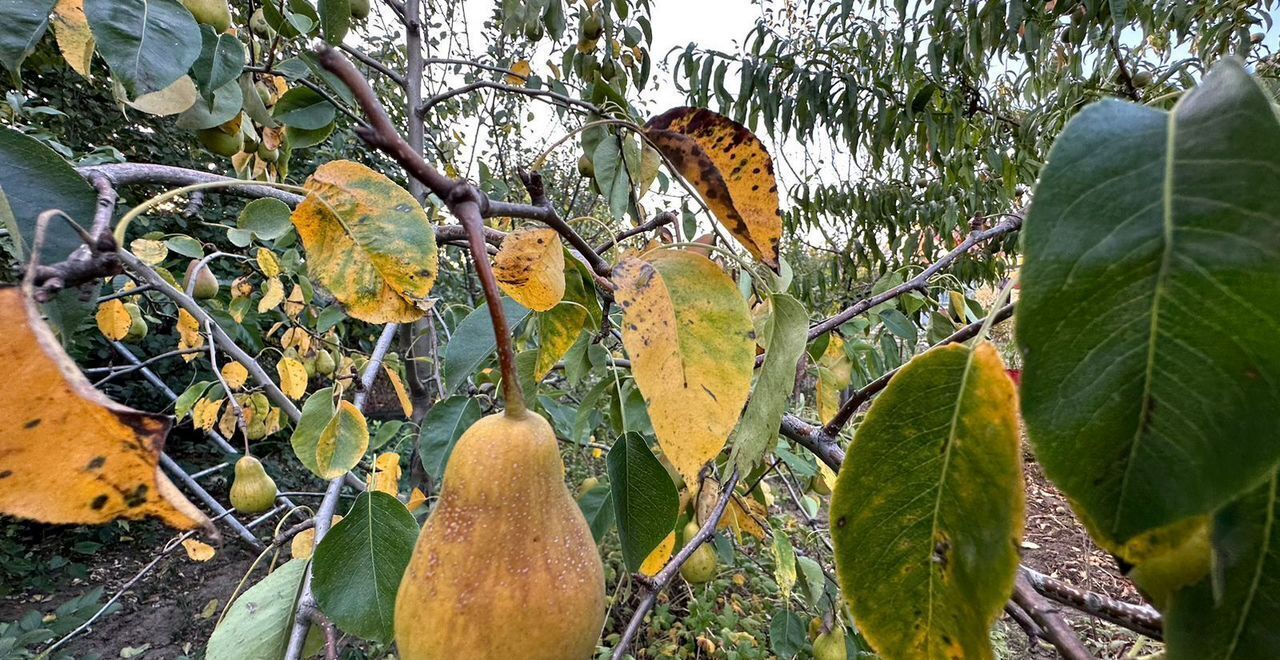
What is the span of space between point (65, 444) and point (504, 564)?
0.22 metres

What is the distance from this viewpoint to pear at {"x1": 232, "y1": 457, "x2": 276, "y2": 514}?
4.32 ft

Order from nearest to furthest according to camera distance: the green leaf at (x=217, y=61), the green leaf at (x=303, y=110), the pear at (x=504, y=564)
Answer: the pear at (x=504, y=564) → the green leaf at (x=217, y=61) → the green leaf at (x=303, y=110)

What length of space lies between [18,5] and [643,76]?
163cm

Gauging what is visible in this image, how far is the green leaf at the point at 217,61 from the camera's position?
728 mm

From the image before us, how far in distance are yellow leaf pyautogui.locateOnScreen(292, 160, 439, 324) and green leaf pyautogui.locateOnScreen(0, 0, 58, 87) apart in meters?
0.40

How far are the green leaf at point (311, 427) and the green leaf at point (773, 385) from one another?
1.88 ft

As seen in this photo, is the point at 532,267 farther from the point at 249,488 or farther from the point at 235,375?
the point at 235,375

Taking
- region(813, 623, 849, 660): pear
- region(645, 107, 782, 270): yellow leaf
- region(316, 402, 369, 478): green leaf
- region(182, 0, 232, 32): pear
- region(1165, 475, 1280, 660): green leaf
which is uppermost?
region(182, 0, 232, 32): pear

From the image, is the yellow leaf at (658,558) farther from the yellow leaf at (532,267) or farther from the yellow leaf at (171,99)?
the yellow leaf at (171,99)

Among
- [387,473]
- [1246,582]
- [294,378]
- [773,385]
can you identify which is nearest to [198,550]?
[294,378]

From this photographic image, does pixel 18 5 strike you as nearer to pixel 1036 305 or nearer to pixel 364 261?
pixel 364 261

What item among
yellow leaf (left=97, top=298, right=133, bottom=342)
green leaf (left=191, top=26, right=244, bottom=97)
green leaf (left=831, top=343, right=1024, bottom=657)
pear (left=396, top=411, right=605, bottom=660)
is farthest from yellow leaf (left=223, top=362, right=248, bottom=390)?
green leaf (left=831, top=343, right=1024, bottom=657)

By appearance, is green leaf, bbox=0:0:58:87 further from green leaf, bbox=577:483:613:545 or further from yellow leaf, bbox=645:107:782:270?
green leaf, bbox=577:483:613:545

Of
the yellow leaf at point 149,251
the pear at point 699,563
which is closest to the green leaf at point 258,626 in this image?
the pear at point 699,563
